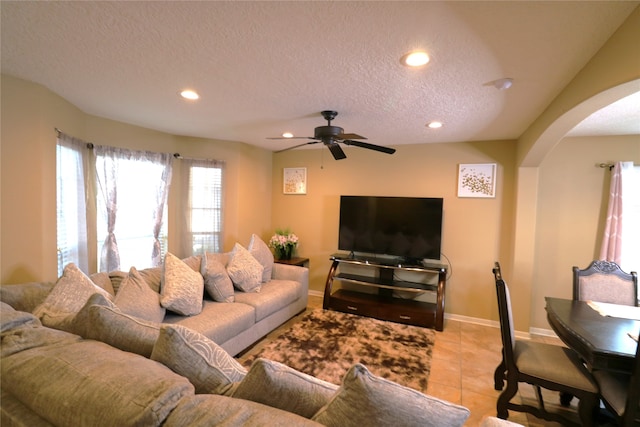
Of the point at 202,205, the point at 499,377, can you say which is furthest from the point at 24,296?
the point at 499,377

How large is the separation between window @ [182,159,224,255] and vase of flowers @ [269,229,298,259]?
2.78ft

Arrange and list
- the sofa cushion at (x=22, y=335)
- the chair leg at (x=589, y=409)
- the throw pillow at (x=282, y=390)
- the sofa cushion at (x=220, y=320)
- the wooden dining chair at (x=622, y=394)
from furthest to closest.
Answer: the sofa cushion at (x=220, y=320) < the chair leg at (x=589, y=409) < the wooden dining chair at (x=622, y=394) < the sofa cushion at (x=22, y=335) < the throw pillow at (x=282, y=390)

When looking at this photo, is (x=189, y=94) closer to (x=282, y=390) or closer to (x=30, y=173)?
(x=30, y=173)

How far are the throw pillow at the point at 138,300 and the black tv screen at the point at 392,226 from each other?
8.69ft

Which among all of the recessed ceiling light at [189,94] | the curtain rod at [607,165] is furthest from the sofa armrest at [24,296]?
the curtain rod at [607,165]

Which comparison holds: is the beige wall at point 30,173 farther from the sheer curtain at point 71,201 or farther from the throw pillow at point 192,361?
the throw pillow at point 192,361

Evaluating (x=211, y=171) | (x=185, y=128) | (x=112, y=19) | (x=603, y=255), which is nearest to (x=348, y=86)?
(x=112, y=19)

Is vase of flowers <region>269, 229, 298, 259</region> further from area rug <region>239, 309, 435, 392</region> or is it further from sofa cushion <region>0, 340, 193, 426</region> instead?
sofa cushion <region>0, 340, 193, 426</region>

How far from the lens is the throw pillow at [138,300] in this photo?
79.7 inches

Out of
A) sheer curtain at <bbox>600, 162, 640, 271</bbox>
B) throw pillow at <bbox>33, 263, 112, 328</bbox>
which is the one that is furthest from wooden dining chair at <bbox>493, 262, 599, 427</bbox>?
throw pillow at <bbox>33, 263, 112, 328</bbox>

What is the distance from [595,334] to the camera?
175 cm

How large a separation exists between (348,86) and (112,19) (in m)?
1.47

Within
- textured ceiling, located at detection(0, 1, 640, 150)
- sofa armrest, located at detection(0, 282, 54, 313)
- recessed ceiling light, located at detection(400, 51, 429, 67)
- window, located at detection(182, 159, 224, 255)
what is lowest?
sofa armrest, located at detection(0, 282, 54, 313)

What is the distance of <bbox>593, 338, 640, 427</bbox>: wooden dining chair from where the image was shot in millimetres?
1415
